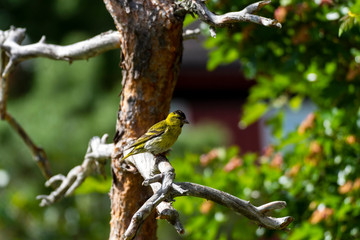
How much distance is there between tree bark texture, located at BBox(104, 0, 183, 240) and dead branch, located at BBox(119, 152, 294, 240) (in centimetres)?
17

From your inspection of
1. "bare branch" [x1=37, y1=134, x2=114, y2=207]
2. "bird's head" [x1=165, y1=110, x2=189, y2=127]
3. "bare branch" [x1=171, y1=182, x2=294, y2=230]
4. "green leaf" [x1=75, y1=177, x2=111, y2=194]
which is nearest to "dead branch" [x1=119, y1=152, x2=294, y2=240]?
"bare branch" [x1=171, y1=182, x2=294, y2=230]

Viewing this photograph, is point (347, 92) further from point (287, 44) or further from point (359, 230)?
point (359, 230)

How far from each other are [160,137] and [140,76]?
20 cm

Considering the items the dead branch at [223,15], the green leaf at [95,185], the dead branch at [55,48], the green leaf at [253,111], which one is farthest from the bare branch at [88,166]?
the green leaf at [253,111]

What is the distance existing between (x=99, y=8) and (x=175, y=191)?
6.90 meters

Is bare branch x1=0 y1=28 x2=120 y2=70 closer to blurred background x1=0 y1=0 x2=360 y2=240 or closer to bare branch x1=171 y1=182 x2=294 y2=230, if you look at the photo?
→ blurred background x1=0 y1=0 x2=360 y2=240

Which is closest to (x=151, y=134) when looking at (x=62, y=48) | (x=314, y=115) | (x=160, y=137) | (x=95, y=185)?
(x=160, y=137)

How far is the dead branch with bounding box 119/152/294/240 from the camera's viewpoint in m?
1.54

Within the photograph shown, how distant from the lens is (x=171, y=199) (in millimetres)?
1649

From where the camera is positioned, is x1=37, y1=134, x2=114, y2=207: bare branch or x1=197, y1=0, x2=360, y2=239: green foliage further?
x1=197, y1=0, x2=360, y2=239: green foliage

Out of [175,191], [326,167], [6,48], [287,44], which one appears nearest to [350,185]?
[326,167]

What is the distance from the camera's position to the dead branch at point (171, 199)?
1.54 m

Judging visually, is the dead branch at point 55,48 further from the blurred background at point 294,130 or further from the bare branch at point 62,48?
the blurred background at point 294,130

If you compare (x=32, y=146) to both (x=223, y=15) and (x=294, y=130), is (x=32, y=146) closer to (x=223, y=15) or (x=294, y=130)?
(x=223, y=15)
